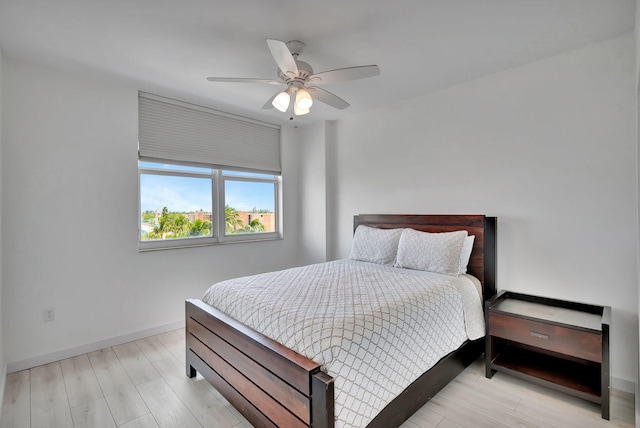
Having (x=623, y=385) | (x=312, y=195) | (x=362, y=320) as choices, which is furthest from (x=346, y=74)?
(x=623, y=385)

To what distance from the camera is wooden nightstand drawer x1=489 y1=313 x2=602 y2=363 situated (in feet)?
6.27

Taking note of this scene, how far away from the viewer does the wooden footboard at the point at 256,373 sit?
4.44 feet

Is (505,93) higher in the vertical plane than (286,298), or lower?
higher

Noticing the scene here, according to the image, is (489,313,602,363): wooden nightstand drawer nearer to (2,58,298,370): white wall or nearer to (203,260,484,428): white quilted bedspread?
(203,260,484,428): white quilted bedspread

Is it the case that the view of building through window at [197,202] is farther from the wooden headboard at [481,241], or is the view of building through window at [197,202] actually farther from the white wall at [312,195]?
the wooden headboard at [481,241]

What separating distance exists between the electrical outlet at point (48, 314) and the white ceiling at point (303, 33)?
207cm

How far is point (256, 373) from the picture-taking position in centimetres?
168

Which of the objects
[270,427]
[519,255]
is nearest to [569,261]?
[519,255]

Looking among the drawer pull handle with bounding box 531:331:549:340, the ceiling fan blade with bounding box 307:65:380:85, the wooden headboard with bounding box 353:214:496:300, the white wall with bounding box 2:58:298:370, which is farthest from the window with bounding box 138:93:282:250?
the drawer pull handle with bounding box 531:331:549:340

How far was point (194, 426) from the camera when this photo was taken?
182cm

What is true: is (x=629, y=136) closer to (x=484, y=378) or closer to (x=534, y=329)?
(x=534, y=329)

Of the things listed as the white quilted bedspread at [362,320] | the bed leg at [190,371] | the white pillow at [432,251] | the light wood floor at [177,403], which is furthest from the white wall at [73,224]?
the white pillow at [432,251]

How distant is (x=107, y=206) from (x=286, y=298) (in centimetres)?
212

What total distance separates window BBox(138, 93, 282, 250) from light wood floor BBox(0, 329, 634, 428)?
1.29m
